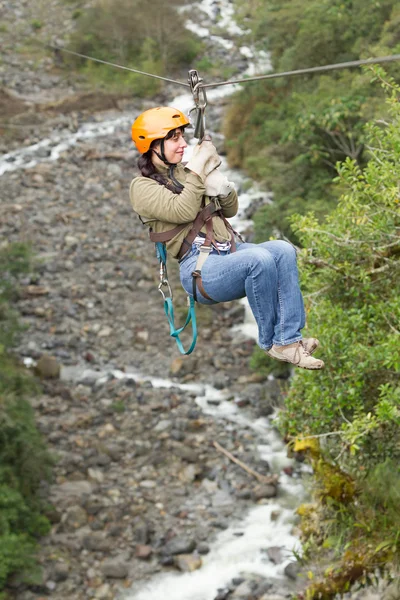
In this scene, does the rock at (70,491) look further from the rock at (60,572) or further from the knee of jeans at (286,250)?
the knee of jeans at (286,250)

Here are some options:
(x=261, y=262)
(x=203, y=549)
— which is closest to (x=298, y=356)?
(x=261, y=262)

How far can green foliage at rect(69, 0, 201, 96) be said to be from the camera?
35.2 meters

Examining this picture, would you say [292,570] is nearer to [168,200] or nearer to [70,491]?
[70,491]

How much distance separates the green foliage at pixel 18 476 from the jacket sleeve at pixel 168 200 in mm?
9281

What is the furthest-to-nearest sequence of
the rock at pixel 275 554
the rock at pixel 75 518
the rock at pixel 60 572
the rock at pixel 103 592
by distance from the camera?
the rock at pixel 75 518
the rock at pixel 60 572
the rock at pixel 103 592
the rock at pixel 275 554

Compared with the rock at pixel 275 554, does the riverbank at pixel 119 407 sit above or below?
below

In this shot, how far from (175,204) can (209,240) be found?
323 millimetres

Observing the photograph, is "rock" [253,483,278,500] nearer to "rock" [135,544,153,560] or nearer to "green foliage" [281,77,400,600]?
"rock" [135,544,153,560]

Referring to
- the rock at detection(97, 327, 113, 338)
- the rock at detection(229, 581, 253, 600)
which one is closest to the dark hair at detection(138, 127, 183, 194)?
the rock at detection(229, 581, 253, 600)

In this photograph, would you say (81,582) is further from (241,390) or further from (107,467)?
(241,390)

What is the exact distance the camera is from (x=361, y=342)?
7672 millimetres

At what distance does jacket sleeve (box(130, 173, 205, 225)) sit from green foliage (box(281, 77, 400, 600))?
2.87 m

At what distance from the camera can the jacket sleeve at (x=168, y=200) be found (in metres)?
4.27

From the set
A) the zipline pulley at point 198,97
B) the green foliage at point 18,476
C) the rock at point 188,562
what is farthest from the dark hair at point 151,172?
the rock at point 188,562
